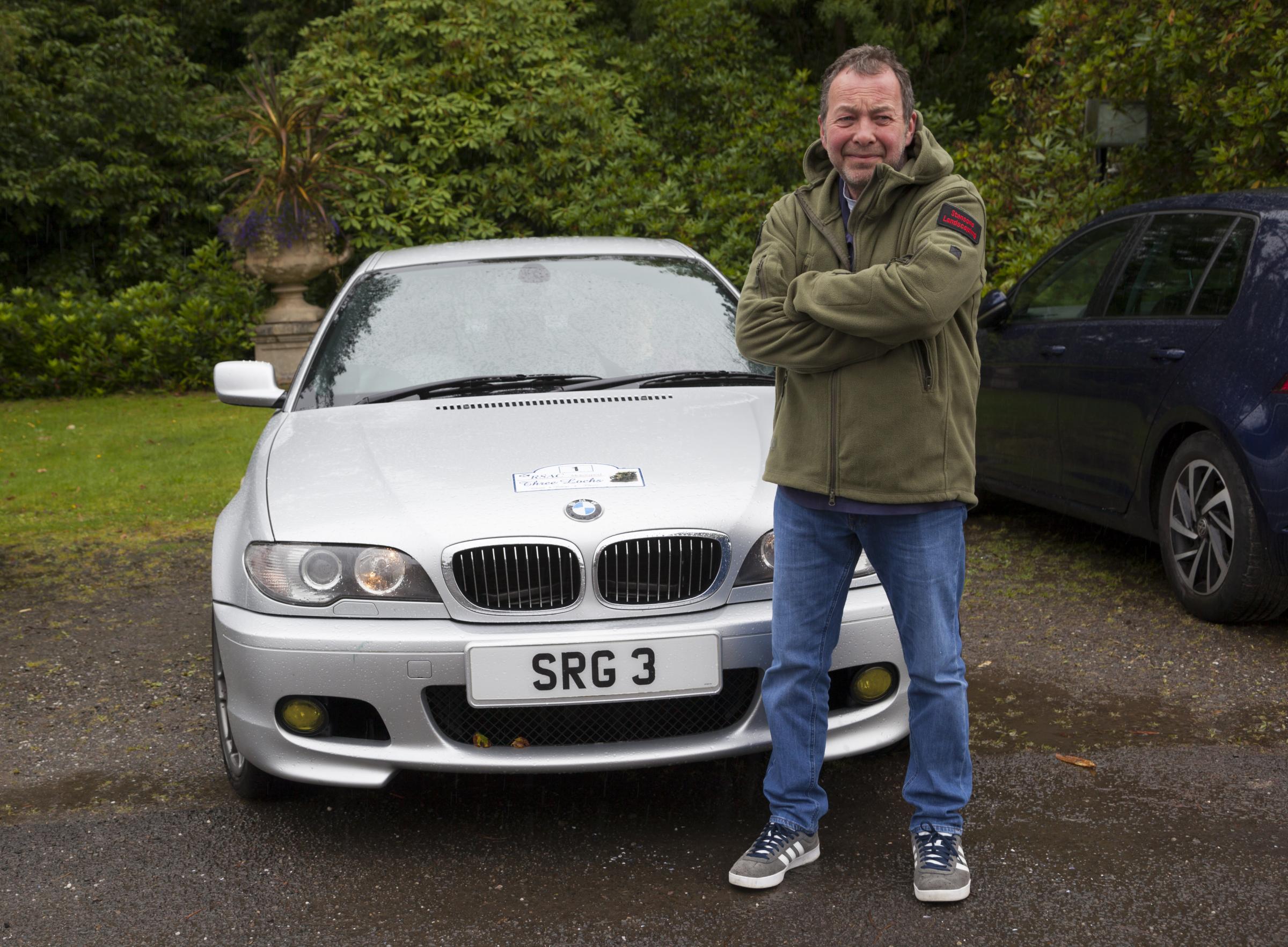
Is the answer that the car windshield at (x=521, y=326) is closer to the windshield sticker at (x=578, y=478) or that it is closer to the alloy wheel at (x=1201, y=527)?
the windshield sticker at (x=578, y=478)

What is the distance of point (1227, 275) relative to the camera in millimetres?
4504

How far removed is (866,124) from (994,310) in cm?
314

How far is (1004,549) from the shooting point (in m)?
5.88

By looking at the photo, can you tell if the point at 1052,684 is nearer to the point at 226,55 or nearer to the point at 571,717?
the point at 571,717

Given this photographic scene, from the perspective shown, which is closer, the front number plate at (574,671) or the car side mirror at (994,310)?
the front number plate at (574,671)

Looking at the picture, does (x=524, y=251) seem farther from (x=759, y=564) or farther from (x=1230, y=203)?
(x=1230, y=203)

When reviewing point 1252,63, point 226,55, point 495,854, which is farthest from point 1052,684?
point 226,55

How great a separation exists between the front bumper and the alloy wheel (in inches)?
79.7

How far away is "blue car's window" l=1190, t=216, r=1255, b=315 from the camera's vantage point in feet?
14.6

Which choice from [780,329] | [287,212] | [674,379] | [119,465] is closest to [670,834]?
[780,329]

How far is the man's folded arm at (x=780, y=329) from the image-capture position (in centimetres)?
257

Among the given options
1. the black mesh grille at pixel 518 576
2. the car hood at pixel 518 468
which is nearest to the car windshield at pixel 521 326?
the car hood at pixel 518 468

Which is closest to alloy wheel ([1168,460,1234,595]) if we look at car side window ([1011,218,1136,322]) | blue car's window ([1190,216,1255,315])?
blue car's window ([1190,216,1255,315])

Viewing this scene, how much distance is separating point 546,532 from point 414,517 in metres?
0.31
